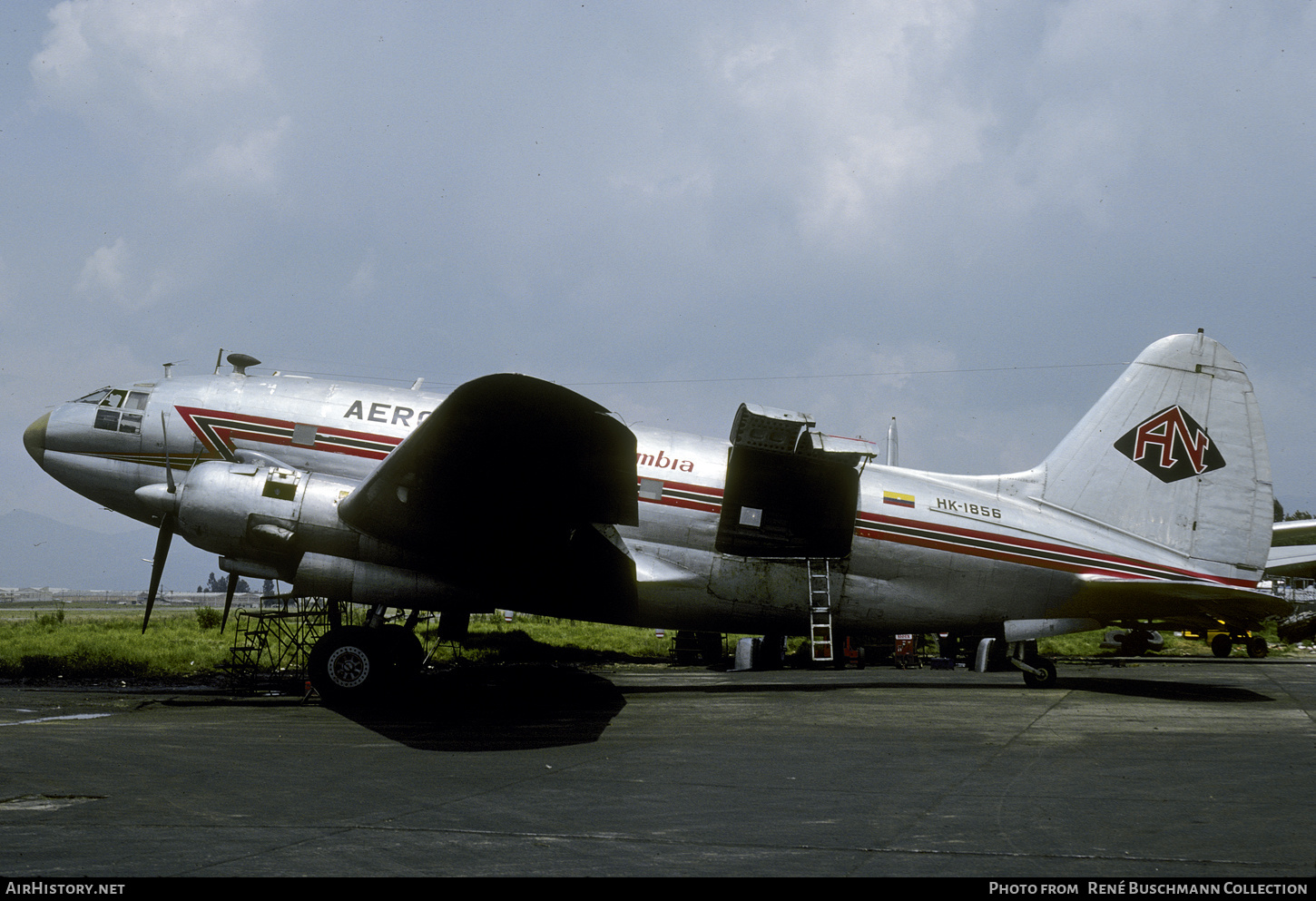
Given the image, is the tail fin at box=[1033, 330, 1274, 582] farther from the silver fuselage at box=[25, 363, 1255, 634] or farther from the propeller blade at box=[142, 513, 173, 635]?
the propeller blade at box=[142, 513, 173, 635]

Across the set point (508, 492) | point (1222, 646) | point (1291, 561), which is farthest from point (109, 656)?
point (1291, 561)

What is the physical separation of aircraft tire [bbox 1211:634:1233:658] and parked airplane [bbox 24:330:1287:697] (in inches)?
718

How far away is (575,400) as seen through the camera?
9.98 meters

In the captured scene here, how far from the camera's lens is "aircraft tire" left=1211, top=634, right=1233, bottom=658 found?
2903cm

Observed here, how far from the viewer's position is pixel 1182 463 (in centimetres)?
1421

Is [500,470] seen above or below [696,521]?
above

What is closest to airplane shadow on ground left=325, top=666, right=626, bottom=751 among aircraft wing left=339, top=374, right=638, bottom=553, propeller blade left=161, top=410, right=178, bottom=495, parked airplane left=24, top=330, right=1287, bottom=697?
parked airplane left=24, top=330, right=1287, bottom=697

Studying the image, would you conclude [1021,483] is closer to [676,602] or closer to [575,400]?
[676,602]

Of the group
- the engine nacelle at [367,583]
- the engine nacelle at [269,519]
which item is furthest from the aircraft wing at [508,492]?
the engine nacelle at [269,519]

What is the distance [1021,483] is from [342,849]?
1239 centimetres

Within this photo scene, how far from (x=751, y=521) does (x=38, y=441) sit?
1125 centimetres

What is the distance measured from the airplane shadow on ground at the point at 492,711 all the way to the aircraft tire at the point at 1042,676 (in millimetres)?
6920

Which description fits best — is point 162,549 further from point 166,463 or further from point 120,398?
point 120,398
